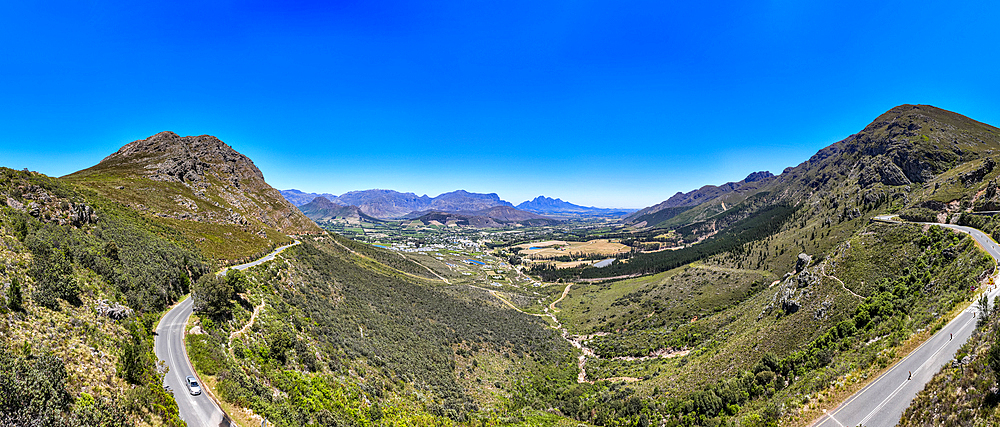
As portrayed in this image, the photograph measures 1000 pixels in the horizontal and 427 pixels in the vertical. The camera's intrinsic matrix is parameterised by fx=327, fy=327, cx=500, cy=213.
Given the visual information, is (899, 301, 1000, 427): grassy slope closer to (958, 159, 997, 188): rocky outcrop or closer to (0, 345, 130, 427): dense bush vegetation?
(0, 345, 130, 427): dense bush vegetation

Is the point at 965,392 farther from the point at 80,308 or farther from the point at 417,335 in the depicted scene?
the point at 80,308

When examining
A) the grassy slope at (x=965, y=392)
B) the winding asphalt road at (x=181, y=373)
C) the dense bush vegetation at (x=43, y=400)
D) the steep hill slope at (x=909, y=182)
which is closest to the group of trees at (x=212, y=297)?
the winding asphalt road at (x=181, y=373)

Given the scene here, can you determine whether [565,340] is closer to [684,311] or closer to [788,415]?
[684,311]

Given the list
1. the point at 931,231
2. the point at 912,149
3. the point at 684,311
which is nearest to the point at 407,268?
the point at 684,311

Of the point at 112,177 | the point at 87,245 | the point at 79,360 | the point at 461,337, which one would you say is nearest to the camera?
the point at 79,360

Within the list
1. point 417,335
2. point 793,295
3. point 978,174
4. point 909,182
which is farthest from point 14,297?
point 909,182

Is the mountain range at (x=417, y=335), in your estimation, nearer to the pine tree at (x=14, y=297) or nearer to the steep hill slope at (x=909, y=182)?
the pine tree at (x=14, y=297)
